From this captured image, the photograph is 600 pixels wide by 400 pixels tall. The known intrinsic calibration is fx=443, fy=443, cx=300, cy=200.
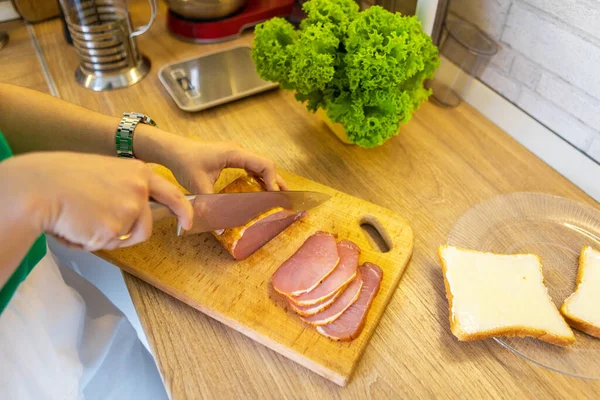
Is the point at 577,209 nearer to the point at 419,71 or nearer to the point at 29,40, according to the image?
the point at 419,71

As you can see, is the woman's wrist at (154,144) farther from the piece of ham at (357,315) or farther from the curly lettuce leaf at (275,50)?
the piece of ham at (357,315)

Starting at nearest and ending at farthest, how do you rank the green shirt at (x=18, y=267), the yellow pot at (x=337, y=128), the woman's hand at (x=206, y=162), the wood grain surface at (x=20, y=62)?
the green shirt at (x=18, y=267) → the woman's hand at (x=206, y=162) → the yellow pot at (x=337, y=128) → the wood grain surface at (x=20, y=62)

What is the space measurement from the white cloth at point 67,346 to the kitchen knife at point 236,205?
32 cm

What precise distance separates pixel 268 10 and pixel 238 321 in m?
1.27

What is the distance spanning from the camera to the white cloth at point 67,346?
0.83 metres

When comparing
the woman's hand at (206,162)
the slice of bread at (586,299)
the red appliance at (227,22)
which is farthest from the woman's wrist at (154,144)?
the slice of bread at (586,299)

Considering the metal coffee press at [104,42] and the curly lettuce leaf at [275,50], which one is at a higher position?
the curly lettuce leaf at [275,50]

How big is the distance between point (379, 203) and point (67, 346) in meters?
0.79

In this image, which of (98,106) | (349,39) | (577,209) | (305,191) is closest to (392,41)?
(349,39)

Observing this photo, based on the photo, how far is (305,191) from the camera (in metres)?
1.04

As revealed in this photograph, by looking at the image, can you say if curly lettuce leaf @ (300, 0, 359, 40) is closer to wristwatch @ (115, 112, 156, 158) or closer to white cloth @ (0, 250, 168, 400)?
wristwatch @ (115, 112, 156, 158)

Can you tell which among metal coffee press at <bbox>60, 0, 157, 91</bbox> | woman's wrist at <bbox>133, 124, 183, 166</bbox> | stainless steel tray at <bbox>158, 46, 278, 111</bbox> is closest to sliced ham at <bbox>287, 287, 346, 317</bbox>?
woman's wrist at <bbox>133, 124, 183, 166</bbox>

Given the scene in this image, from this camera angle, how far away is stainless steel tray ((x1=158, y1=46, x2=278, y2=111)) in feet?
4.60

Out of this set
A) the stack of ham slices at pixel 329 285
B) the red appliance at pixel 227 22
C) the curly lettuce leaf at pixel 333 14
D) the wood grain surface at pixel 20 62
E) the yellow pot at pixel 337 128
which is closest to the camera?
the stack of ham slices at pixel 329 285
